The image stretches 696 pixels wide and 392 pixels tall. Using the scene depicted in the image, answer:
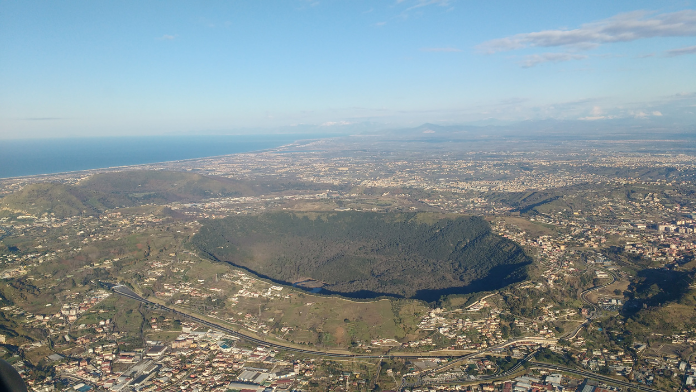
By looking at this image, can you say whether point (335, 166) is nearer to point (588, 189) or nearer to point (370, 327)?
point (588, 189)

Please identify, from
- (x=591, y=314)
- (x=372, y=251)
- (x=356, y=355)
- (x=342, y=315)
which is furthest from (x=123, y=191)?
(x=591, y=314)

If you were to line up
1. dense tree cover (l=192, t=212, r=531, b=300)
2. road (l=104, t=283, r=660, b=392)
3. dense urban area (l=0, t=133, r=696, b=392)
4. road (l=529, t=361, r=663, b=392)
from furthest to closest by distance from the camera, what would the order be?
1. dense tree cover (l=192, t=212, r=531, b=300)
2. dense urban area (l=0, t=133, r=696, b=392)
3. road (l=104, t=283, r=660, b=392)
4. road (l=529, t=361, r=663, b=392)

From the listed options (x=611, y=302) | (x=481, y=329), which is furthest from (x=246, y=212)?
(x=611, y=302)

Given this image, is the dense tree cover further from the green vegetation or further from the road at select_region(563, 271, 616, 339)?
the green vegetation

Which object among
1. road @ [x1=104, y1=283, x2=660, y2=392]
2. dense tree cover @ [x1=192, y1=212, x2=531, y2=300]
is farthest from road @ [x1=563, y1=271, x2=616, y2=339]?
dense tree cover @ [x1=192, y1=212, x2=531, y2=300]

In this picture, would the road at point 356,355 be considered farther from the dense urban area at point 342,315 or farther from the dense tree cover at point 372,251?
the dense tree cover at point 372,251

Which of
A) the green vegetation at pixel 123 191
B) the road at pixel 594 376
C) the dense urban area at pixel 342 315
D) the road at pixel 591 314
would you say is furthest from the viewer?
the green vegetation at pixel 123 191

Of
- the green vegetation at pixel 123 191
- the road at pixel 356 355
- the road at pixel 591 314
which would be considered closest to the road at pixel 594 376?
the road at pixel 356 355
